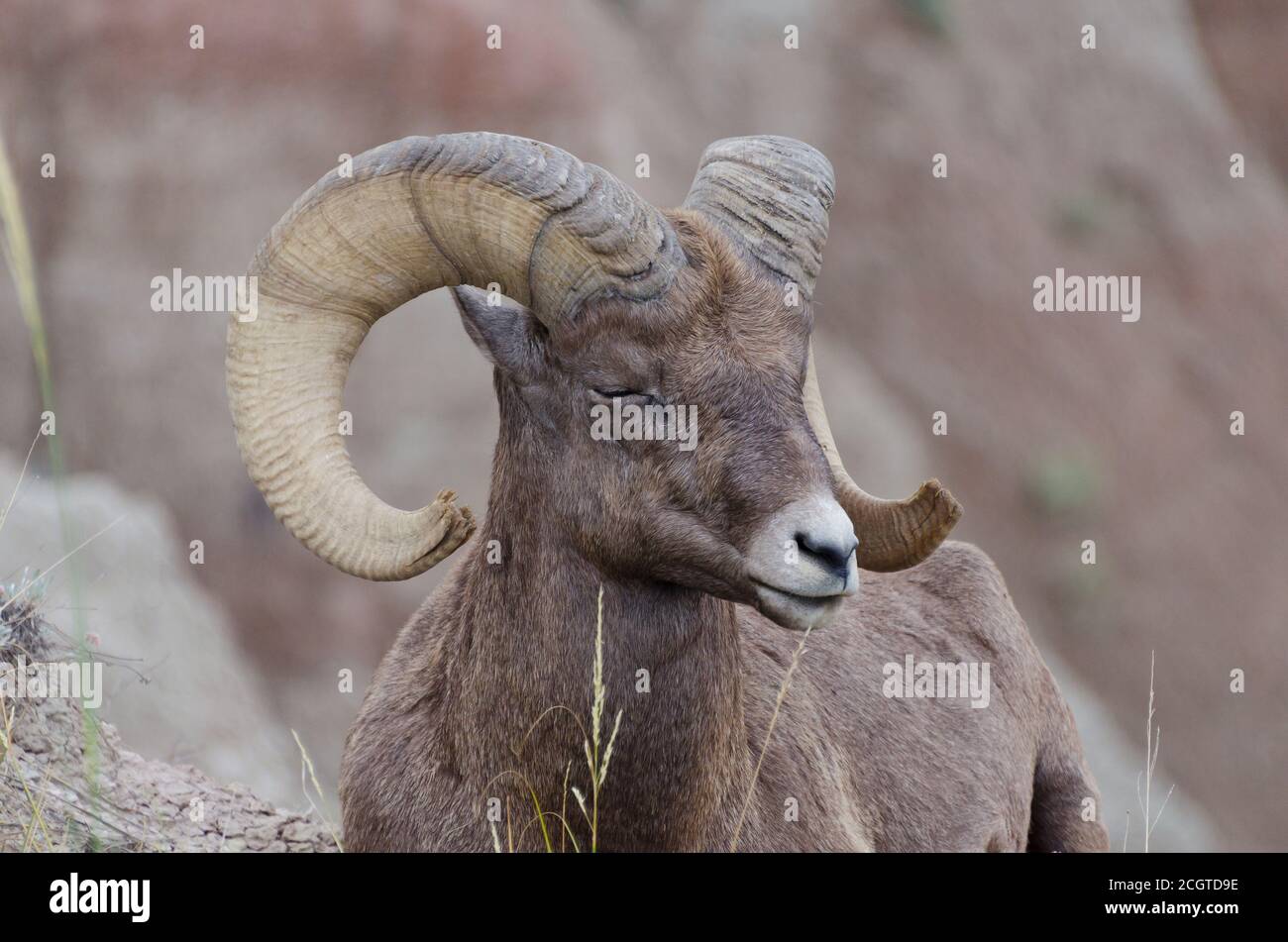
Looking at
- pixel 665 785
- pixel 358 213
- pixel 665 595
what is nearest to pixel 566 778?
pixel 665 785

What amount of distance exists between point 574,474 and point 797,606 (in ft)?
2.93

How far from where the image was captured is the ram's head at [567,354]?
16.3 feet

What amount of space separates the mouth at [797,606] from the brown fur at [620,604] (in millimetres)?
119

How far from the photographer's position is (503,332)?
534 cm

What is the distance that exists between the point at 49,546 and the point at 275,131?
10488mm

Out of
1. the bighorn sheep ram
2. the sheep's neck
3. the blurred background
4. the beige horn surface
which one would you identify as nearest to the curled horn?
the bighorn sheep ram

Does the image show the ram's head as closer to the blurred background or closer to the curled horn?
the curled horn

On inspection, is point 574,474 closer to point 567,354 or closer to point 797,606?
point 567,354

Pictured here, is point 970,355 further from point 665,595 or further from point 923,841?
point 665,595

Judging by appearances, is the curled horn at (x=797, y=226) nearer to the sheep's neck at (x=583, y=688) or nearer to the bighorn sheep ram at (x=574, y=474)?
the bighorn sheep ram at (x=574, y=474)

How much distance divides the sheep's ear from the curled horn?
0.78 m

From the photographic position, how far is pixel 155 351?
18656 millimetres

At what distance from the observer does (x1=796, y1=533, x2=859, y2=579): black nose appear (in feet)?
15.3

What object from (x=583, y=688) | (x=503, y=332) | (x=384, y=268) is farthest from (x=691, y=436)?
(x=384, y=268)
